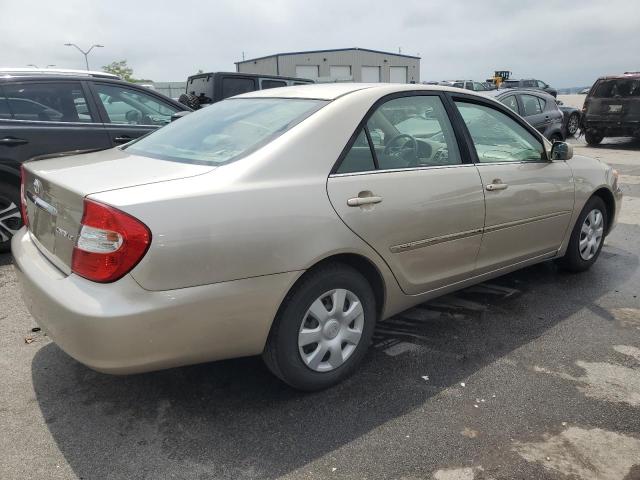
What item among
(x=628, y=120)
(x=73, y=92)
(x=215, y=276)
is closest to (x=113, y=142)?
(x=73, y=92)

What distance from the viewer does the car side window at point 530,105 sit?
10.9 m

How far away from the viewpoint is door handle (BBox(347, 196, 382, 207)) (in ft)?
9.02

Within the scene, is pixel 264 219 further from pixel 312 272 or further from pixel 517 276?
pixel 517 276

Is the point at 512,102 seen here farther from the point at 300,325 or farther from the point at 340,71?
the point at 340,71

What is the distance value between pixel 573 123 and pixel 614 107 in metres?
3.51

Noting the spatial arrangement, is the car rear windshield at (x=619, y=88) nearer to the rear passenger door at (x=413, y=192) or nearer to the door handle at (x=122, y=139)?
the rear passenger door at (x=413, y=192)

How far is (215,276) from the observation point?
2.32 meters

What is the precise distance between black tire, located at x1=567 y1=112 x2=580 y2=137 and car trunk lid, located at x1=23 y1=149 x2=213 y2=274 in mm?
17301

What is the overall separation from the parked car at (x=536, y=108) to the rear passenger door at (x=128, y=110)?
6.70 metres

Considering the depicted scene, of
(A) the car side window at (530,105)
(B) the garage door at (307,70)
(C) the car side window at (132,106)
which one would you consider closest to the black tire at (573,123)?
(A) the car side window at (530,105)

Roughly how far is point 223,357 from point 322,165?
1.04 metres

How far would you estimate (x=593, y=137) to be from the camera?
15.1 m

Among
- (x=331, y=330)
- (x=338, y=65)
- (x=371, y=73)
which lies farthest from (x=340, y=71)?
(x=331, y=330)

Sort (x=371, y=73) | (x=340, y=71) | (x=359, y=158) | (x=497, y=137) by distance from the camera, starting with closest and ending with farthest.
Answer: (x=359, y=158) < (x=497, y=137) < (x=340, y=71) < (x=371, y=73)
